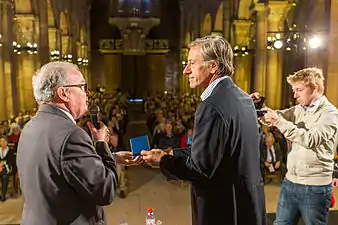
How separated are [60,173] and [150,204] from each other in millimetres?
5989

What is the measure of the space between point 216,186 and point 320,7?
9.15 m

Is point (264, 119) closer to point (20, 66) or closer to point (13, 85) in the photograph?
point (13, 85)

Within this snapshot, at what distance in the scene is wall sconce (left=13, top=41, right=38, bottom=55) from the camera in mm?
14505

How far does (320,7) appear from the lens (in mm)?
10461

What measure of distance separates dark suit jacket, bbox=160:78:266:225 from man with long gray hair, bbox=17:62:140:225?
1.61 feet

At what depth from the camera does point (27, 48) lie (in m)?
14.8

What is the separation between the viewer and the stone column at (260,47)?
1430cm

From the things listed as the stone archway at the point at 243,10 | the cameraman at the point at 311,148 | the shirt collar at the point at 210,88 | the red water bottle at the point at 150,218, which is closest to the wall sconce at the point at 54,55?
the stone archway at the point at 243,10

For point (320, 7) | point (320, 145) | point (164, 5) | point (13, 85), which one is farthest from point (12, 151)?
point (164, 5)

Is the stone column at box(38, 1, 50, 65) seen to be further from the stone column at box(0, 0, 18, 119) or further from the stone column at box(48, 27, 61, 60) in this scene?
the stone column at box(48, 27, 61, 60)

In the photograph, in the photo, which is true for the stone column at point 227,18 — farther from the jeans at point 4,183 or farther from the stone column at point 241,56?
the jeans at point 4,183

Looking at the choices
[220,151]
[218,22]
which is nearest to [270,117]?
[220,151]

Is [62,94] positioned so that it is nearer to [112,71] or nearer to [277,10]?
[277,10]

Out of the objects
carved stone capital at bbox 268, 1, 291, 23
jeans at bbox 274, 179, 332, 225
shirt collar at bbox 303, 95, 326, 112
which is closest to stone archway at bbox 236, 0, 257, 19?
carved stone capital at bbox 268, 1, 291, 23
